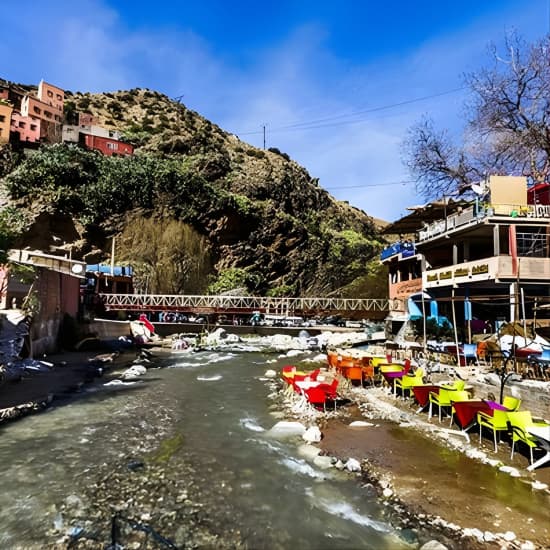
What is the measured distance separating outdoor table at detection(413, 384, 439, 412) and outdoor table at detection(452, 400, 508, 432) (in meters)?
1.62

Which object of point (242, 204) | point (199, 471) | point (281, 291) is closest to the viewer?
point (199, 471)

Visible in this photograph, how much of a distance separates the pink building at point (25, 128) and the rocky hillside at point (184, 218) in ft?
18.6

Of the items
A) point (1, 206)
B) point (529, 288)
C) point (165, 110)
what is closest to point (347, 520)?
point (529, 288)

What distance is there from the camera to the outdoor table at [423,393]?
10715 millimetres

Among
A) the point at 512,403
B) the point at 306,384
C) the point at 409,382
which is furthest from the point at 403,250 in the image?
the point at 512,403

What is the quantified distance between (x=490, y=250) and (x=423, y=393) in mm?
14432

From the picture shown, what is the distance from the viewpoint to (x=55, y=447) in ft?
26.8

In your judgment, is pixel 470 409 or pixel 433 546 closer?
pixel 433 546

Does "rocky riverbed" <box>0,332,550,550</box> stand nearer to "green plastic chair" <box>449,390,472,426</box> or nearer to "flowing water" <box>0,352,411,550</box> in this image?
"flowing water" <box>0,352,411,550</box>

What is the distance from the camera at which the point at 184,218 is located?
45.7m

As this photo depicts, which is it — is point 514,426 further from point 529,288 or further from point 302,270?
point 302,270

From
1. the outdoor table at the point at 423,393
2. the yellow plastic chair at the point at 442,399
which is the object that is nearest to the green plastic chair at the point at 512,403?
the yellow plastic chair at the point at 442,399

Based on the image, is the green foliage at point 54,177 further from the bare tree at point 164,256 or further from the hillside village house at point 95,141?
the hillside village house at point 95,141

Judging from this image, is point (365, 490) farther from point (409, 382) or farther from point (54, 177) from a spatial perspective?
point (54, 177)
